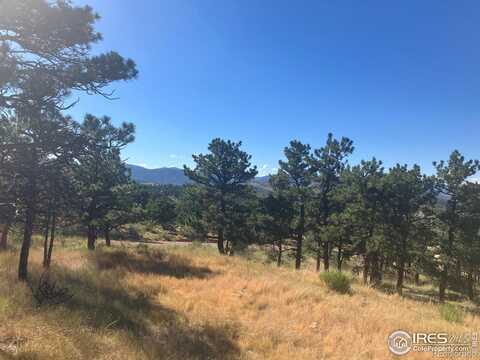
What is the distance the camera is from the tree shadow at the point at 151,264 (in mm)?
13453

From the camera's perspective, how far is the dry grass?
17.6ft

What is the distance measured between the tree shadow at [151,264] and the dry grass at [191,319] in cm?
25

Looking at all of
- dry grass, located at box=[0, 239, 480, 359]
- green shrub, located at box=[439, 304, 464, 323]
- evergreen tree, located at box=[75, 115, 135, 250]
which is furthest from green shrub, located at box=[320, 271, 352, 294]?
evergreen tree, located at box=[75, 115, 135, 250]

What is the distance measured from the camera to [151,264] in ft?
49.1

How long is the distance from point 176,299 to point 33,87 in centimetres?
694

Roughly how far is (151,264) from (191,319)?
25.6 feet

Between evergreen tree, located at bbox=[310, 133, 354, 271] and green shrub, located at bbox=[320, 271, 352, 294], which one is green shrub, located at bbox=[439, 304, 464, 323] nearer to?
green shrub, located at bbox=[320, 271, 352, 294]

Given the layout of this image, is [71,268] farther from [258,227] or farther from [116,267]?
[258,227]

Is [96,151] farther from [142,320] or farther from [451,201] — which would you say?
[451,201]

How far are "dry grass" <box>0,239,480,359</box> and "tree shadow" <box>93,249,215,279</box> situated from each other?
0.81 ft

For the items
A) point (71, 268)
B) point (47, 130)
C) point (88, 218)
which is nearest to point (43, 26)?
point (47, 130)

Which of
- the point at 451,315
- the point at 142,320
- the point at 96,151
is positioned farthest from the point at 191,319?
the point at 451,315

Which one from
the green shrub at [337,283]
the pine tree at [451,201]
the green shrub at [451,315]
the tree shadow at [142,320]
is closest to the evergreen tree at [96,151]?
the tree shadow at [142,320]

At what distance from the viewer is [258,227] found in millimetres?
24922
